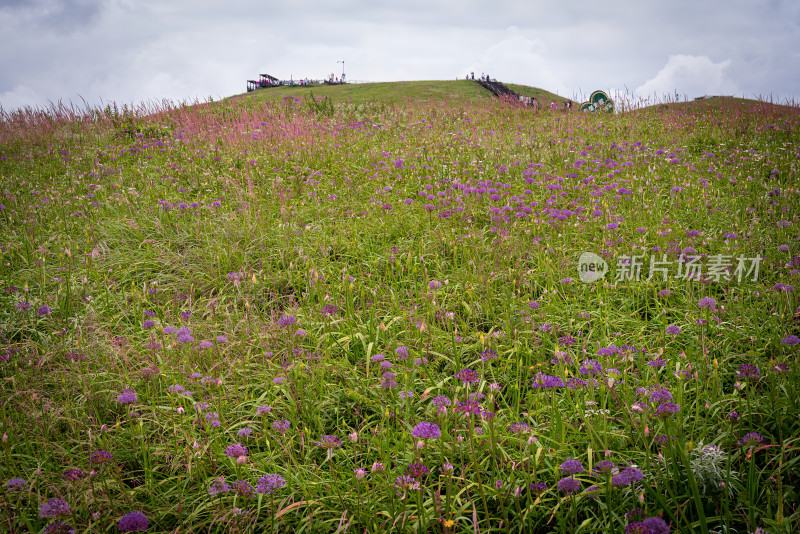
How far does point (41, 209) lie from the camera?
6.38 m

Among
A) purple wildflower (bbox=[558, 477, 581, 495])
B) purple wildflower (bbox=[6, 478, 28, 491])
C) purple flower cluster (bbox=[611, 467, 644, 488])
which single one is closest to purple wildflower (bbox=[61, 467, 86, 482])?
purple wildflower (bbox=[6, 478, 28, 491])

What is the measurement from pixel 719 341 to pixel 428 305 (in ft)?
6.81

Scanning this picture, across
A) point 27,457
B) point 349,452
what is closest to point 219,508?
point 349,452

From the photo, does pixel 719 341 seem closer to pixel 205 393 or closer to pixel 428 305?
pixel 428 305

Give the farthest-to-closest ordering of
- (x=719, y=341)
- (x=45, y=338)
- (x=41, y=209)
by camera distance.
Result: 1. (x=41, y=209)
2. (x=45, y=338)
3. (x=719, y=341)

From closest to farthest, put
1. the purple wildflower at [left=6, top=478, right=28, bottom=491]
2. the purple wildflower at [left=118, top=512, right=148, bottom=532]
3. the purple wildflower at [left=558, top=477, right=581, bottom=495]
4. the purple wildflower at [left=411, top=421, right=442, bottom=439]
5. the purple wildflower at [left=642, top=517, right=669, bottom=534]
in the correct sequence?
the purple wildflower at [left=642, top=517, right=669, bottom=534]
the purple wildflower at [left=118, top=512, right=148, bottom=532]
the purple wildflower at [left=558, top=477, right=581, bottom=495]
the purple wildflower at [left=411, top=421, right=442, bottom=439]
the purple wildflower at [left=6, top=478, right=28, bottom=491]

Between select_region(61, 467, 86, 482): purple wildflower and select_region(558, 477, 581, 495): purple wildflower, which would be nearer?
select_region(558, 477, 581, 495): purple wildflower

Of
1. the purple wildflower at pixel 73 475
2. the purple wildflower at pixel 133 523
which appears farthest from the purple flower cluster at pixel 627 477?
the purple wildflower at pixel 73 475

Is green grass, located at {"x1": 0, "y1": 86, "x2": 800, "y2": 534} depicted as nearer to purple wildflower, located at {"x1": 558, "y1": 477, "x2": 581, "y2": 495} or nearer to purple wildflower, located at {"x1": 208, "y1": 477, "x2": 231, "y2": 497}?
purple wildflower, located at {"x1": 208, "y1": 477, "x2": 231, "y2": 497}

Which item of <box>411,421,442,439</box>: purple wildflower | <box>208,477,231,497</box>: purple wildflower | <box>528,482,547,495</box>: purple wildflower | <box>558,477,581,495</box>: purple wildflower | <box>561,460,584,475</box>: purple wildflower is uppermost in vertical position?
<box>411,421,442,439</box>: purple wildflower

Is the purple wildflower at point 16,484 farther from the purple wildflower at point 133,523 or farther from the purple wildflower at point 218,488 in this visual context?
the purple wildflower at point 218,488

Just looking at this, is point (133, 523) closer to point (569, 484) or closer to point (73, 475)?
point (73, 475)

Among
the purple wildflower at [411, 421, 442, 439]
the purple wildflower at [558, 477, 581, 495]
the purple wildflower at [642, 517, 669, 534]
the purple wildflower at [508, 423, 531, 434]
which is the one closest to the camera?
the purple wildflower at [642, 517, 669, 534]

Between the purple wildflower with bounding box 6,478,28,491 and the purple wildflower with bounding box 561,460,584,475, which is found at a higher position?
the purple wildflower with bounding box 561,460,584,475
